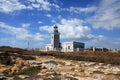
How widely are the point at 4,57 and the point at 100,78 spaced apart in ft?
50.0

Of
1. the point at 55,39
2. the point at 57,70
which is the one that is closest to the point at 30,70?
the point at 57,70

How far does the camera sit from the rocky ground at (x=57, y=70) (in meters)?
19.9

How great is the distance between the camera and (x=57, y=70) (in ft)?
75.5

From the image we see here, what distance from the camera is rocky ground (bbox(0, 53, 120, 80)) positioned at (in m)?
19.9

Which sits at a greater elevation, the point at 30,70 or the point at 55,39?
the point at 55,39

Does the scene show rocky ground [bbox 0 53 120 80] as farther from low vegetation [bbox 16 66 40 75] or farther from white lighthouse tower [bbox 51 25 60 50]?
white lighthouse tower [bbox 51 25 60 50]

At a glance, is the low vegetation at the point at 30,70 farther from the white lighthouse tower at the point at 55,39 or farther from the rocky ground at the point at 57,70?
the white lighthouse tower at the point at 55,39

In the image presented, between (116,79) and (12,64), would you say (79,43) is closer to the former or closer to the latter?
(12,64)

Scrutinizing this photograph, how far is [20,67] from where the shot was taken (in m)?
26.2

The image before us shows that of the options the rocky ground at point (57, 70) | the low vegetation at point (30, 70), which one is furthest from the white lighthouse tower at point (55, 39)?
the low vegetation at point (30, 70)

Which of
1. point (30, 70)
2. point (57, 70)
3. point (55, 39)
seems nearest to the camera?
point (57, 70)

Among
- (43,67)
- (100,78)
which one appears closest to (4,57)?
(43,67)

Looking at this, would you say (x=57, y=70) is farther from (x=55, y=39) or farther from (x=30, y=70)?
(x=55, y=39)

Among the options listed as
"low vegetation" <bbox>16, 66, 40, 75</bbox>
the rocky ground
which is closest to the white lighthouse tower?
the rocky ground
